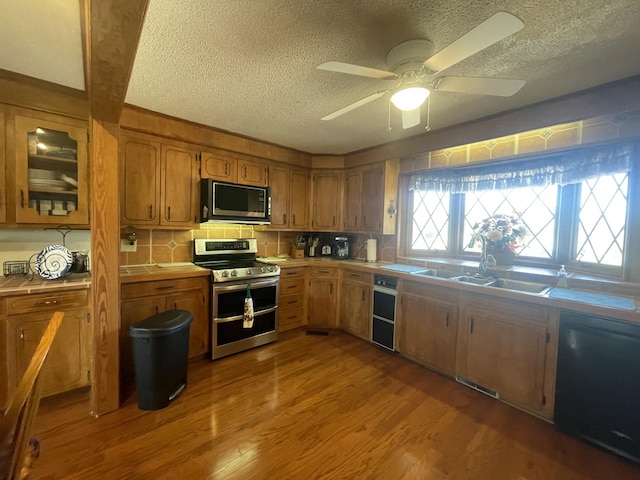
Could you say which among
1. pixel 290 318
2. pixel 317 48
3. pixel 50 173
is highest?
pixel 317 48

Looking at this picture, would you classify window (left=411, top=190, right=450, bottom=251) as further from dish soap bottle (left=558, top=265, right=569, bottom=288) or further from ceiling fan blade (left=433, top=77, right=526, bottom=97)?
ceiling fan blade (left=433, top=77, right=526, bottom=97)

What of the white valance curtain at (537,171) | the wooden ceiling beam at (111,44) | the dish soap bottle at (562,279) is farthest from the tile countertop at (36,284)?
the dish soap bottle at (562,279)

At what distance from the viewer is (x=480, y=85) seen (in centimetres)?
150

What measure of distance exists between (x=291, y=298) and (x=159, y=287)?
58.5 inches

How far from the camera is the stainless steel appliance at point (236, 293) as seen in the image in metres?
2.71

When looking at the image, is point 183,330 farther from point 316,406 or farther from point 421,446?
point 421,446

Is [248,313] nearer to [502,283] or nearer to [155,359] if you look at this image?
[155,359]

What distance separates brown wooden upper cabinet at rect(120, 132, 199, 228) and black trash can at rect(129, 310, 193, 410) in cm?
110

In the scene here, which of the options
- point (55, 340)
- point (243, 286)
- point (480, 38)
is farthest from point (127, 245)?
point (480, 38)

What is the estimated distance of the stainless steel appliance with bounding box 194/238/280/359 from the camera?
2.71m

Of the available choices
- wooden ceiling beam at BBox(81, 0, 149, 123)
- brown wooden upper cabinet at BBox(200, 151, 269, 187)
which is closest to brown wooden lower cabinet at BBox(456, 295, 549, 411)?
brown wooden upper cabinet at BBox(200, 151, 269, 187)

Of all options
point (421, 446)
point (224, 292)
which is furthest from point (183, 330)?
point (421, 446)

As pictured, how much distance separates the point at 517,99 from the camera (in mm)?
2104

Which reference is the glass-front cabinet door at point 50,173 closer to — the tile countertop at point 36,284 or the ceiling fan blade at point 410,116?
the tile countertop at point 36,284
